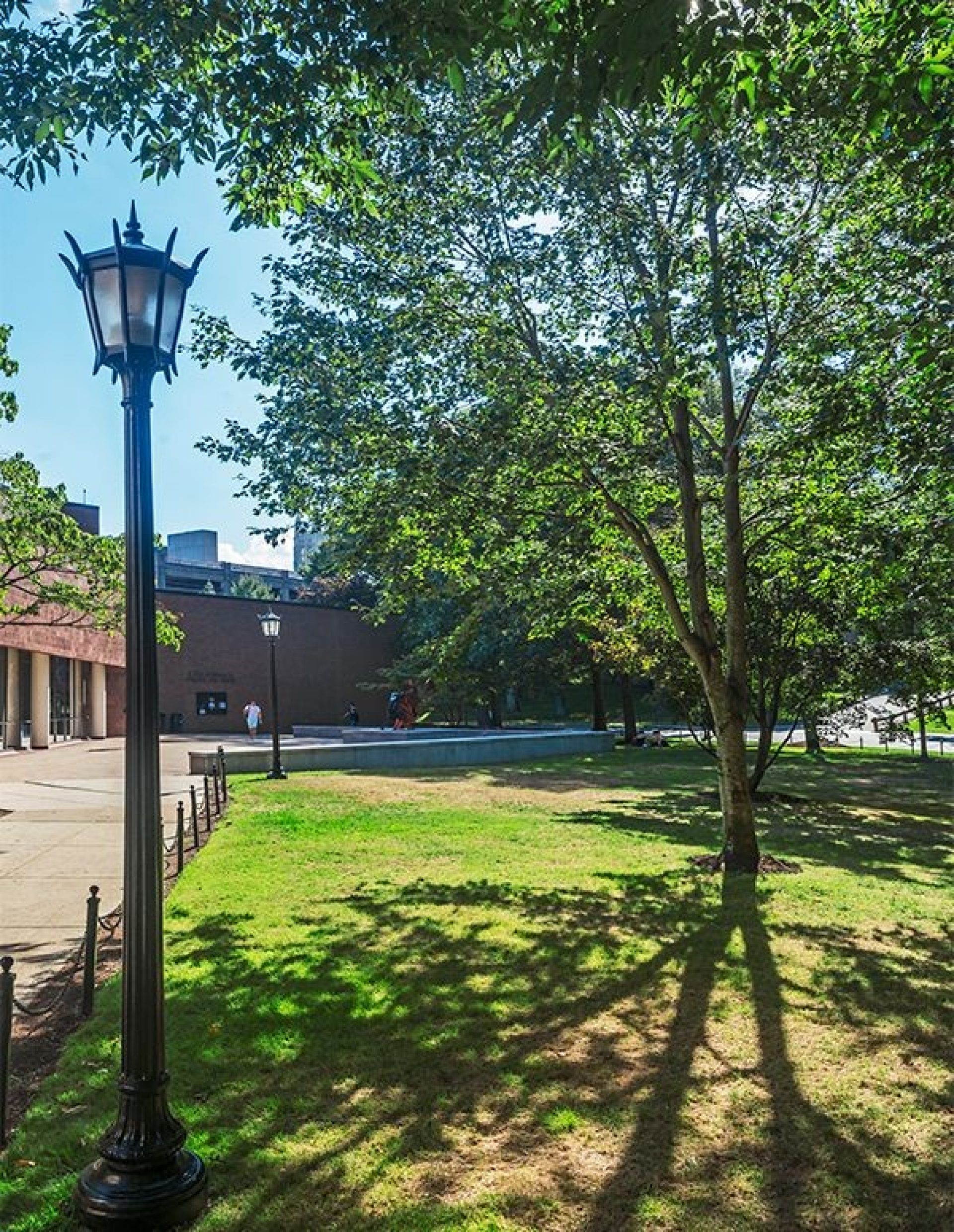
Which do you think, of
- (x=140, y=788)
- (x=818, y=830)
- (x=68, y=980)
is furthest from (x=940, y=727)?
(x=140, y=788)

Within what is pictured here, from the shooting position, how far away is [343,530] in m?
10.3

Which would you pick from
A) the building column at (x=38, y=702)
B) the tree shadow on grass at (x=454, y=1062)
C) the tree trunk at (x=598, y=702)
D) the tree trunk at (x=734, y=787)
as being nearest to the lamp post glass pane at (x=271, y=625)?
the tree trunk at (x=734, y=787)

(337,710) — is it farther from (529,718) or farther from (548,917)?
(548,917)

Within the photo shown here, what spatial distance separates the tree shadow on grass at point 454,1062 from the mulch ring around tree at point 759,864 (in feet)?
6.51

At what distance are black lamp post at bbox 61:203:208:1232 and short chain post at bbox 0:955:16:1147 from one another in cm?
77

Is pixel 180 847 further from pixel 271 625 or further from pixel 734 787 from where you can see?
pixel 271 625

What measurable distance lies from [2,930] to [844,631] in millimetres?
13853

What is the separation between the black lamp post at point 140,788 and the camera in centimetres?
349

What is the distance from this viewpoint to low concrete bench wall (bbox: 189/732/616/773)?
75.6 feet

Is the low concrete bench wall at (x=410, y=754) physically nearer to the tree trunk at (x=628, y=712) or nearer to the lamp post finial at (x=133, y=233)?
the tree trunk at (x=628, y=712)

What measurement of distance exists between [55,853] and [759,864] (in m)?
8.36

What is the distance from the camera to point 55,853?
1143cm

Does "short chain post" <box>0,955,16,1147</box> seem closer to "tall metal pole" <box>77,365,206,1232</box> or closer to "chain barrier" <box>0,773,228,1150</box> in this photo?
"chain barrier" <box>0,773,228,1150</box>

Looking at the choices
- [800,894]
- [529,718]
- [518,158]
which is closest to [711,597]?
[800,894]
